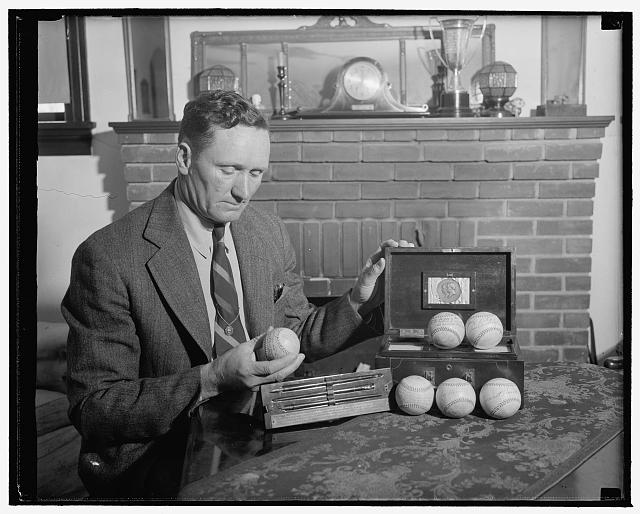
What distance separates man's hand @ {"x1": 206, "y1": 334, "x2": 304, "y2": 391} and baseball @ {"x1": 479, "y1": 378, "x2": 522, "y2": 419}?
0.50m

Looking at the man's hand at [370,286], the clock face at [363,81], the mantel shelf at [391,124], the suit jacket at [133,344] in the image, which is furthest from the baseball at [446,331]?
the clock face at [363,81]

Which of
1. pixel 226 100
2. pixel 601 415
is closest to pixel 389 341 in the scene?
pixel 601 415

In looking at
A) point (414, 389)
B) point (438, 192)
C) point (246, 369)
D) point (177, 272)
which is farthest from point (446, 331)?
point (438, 192)

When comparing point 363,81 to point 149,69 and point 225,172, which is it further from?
point 225,172

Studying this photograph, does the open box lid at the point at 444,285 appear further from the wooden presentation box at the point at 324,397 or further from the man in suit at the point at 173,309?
the wooden presentation box at the point at 324,397

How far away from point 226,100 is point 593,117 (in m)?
1.64

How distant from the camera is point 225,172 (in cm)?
208

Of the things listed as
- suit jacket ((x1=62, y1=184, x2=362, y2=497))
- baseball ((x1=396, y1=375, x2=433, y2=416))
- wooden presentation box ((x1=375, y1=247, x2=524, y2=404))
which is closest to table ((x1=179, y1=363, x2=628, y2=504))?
baseball ((x1=396, y1=375, x2=433, y2=416))

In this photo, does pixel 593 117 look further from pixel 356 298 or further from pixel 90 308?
pixel 90 308

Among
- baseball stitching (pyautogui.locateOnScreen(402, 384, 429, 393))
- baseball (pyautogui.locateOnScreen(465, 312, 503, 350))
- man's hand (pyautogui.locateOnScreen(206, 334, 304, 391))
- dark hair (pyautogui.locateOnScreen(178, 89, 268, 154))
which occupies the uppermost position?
dark hair (pyautogui.locateOnScreen(178, 89, 268, 154))

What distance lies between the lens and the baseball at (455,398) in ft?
5.88

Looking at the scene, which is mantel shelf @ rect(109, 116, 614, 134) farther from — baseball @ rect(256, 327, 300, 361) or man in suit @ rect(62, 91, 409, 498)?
baseball @ rect(256, 327, 300, 361)

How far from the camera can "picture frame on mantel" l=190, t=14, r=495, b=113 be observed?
2914mm

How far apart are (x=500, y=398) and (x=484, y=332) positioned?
0.20m
